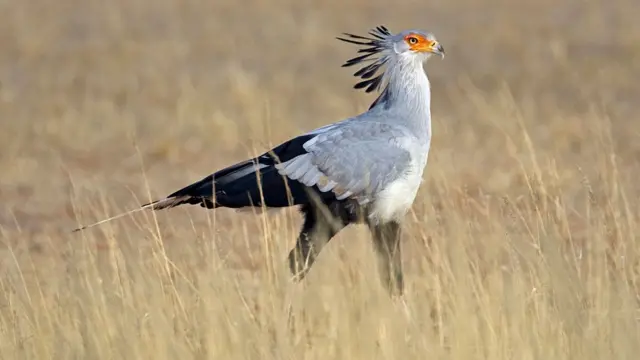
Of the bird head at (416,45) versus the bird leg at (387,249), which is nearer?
the bird leg at (387,249)

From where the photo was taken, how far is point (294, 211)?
27.5 ft

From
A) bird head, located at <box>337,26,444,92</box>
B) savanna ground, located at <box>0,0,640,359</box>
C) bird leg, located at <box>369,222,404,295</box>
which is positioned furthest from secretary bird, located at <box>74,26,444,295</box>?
bird head, located at <box>337,26,444,92</box>

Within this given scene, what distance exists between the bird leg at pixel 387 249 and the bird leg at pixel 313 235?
163 millimetres

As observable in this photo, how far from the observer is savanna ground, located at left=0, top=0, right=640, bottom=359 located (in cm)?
427

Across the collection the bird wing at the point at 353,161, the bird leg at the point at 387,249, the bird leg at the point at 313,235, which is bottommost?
the bird leg at the point at 387,249

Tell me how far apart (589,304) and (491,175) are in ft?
17.4

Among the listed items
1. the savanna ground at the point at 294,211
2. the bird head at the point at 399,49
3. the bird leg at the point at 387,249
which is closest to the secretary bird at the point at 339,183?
the bird leg at the point at 387,249

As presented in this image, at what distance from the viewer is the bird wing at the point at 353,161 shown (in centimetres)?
566

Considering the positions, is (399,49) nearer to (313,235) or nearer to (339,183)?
(339,183)

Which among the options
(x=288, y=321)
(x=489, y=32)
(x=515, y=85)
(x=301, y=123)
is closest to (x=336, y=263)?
(x=288, y=321)

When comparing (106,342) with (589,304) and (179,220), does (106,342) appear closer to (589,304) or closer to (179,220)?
(589,304)

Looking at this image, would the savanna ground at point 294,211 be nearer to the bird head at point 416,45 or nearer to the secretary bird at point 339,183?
the secretary bird at point 339,183

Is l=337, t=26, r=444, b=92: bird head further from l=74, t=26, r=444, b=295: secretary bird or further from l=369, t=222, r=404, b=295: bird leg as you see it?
l=369, t=222, r=404, b=295: bird leg

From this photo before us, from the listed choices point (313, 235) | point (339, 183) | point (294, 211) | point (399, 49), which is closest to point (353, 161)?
point (339, 183)
